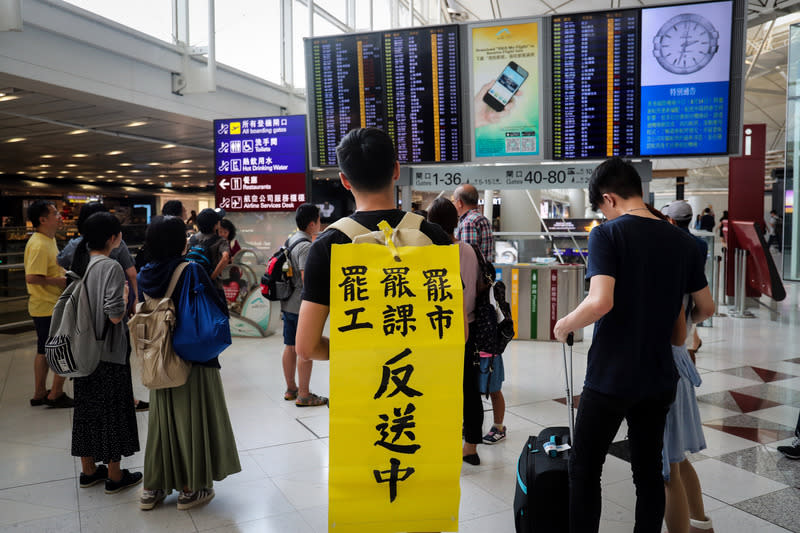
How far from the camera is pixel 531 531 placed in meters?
2.26

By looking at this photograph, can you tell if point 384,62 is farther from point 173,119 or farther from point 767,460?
point 173,119

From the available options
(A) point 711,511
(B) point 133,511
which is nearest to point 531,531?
(A) point 711,511

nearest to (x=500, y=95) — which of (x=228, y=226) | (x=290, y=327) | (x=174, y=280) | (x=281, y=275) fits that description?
(x=281, y=275)

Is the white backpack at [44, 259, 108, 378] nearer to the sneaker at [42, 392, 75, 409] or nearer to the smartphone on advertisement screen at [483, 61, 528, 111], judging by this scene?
the sneaker at [42, 392, 75, 409]

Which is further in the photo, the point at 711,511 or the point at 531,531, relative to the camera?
the point at 711,511

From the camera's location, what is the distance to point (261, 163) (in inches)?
299

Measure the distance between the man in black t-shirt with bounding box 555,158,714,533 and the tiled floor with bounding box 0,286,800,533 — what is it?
754 mm

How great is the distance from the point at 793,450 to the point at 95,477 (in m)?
4.04

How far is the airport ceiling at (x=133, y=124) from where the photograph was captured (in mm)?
9000

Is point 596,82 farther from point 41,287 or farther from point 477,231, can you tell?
point 41,287

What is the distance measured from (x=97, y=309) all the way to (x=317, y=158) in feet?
11.5

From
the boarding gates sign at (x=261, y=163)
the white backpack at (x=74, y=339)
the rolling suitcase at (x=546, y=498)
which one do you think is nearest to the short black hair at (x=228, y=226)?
the boarding gates sign at (x=261, y=163)

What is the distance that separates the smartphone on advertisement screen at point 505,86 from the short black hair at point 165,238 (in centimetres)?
363

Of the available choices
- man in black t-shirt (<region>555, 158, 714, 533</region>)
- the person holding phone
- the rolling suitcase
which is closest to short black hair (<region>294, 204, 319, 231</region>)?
the person holding phone
